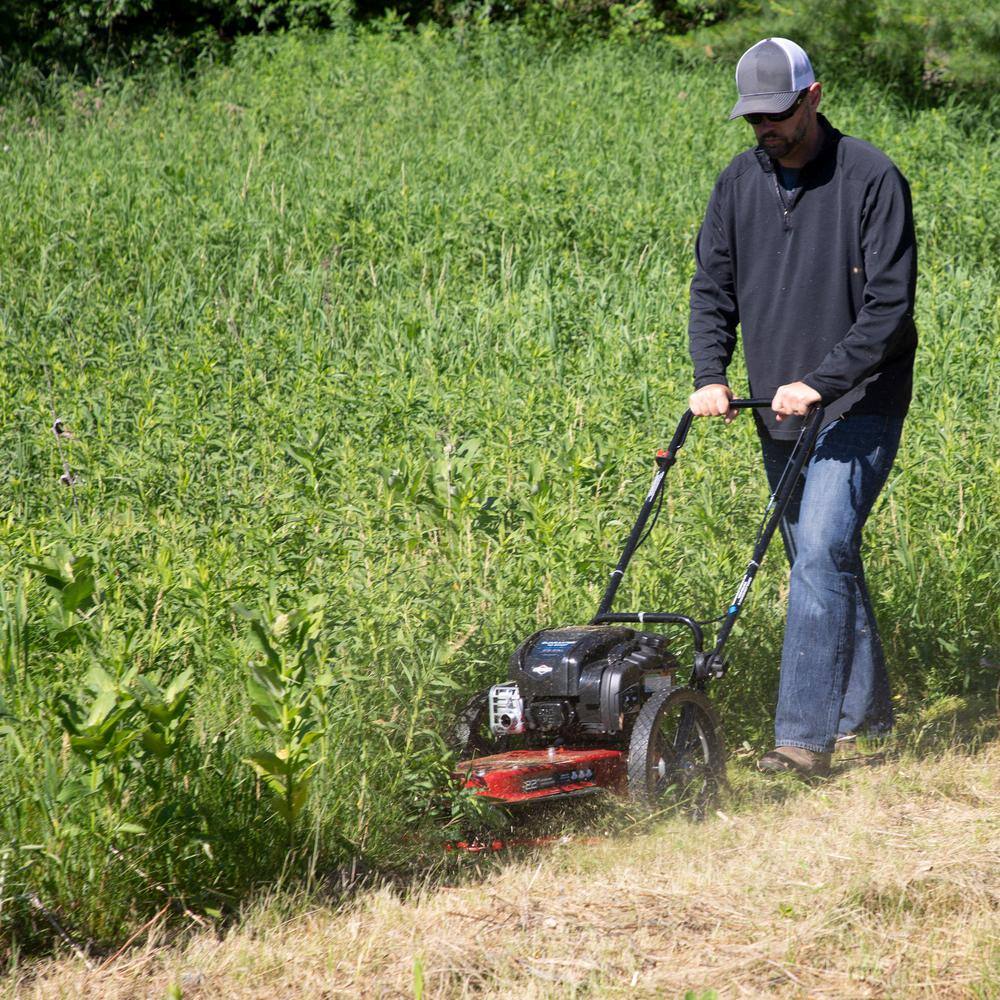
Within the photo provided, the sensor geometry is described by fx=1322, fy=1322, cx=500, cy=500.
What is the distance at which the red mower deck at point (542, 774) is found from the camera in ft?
12.3

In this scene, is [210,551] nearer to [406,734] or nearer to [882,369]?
[406,734]

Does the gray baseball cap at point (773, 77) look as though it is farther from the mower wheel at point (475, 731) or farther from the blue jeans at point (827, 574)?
the mower wheel at point (475, 731)

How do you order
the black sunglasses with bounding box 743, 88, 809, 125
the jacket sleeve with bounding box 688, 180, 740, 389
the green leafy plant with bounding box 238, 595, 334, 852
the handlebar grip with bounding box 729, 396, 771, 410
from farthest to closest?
the jacket sleeve with bounding box 688, 180, 740, 389 → the handlebar grip with bounding box 729, 396, 771, 410 → the black sunglasses with bounding box 743, 88, 809, 125 → the green leafy plant with bounding box 238, 595, 334, 852

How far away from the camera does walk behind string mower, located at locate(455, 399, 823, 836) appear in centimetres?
383

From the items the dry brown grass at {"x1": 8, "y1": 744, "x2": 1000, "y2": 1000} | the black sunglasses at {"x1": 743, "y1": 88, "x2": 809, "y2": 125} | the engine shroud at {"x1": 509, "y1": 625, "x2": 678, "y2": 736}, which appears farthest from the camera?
the black sunglasses at {"x1": 743, "y1": 88, "x2": 809, "y2": 125}

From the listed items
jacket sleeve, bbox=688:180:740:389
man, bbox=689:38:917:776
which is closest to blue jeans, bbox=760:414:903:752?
man, bbox=689:38:917:776

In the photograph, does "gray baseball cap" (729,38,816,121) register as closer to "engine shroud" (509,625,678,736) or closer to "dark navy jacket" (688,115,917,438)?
"dark navy jacket" (688,115,917,438)

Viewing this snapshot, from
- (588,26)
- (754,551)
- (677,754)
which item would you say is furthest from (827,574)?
(588,26)

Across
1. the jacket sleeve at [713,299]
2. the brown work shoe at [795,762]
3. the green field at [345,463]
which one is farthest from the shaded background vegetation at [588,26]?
the brown work shoe at [795,762]

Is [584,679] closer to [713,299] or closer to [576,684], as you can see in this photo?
[576,684]

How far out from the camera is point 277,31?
57.8 feet

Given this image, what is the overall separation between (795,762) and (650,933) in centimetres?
126

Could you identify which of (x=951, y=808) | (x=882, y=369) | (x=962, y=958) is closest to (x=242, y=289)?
(x=882, y=369)

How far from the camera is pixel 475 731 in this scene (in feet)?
13.4
